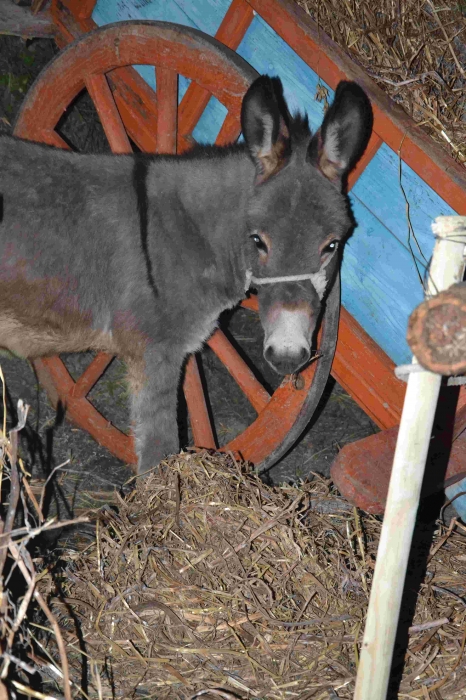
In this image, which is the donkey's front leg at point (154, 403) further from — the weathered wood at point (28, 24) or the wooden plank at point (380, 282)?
the weathered wood at point (28, 24)

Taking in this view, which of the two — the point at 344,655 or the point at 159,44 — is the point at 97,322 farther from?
the point at 344,655

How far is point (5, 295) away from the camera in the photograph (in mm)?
2691

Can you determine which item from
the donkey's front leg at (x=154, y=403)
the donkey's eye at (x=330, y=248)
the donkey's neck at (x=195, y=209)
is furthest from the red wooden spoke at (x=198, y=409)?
the donkey's eye at (x=330, y=248)

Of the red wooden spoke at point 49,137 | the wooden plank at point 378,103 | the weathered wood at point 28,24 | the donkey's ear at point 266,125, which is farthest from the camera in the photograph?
the weathered wood at point 28,24

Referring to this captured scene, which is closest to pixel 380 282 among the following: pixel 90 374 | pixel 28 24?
pixel 90 374

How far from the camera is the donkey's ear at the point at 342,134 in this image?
2.19 m

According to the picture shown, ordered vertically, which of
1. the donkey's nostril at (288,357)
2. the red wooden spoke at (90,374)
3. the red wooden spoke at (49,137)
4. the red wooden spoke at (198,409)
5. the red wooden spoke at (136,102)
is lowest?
the red wooden spoke at (90,374)

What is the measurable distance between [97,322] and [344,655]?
5.28ft

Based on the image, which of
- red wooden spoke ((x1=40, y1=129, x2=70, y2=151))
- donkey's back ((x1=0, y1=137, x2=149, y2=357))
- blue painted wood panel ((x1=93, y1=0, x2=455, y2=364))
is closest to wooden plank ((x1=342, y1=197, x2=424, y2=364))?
blue painted wood panel ((x1=93, y1=0, x2=455, y2=364))

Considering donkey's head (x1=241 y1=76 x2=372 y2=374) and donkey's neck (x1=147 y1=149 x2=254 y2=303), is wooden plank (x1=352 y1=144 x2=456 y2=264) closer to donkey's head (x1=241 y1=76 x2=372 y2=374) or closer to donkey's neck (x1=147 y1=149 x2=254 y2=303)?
donkey's head (x1=241 y1=76 x2=372 y2=374)

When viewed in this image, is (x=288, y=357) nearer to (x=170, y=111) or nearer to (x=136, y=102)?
(x=170, y=111)

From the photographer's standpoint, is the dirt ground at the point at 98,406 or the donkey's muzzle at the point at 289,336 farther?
the dirt ground at the point at 98,406

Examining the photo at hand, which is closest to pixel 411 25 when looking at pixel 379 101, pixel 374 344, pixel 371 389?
pixel 379 101

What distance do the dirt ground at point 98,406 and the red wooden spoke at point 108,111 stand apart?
0.80 metres
